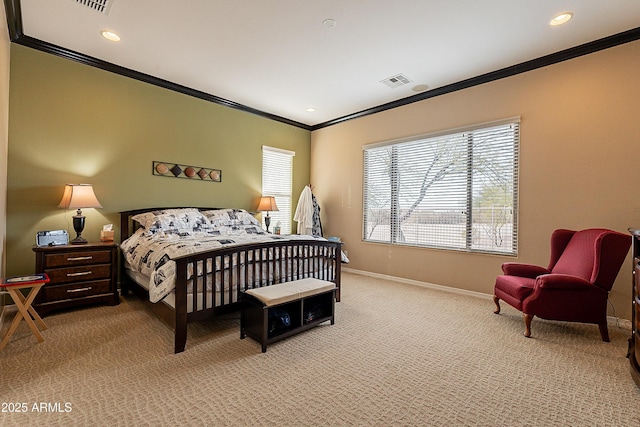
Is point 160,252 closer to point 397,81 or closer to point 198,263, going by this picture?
point 198,263

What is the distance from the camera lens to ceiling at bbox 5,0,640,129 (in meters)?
2.58

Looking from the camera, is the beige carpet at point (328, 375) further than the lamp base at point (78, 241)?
No

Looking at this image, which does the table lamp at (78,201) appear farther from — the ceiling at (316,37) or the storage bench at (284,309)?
the storage bench at (284,309)

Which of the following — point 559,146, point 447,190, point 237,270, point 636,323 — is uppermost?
point 559,146

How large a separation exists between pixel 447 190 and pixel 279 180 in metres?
2.98

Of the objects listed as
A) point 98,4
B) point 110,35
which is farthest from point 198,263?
point 110,35

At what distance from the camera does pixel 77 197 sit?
316 centimetres

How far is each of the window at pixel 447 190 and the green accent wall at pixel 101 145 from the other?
2.37m

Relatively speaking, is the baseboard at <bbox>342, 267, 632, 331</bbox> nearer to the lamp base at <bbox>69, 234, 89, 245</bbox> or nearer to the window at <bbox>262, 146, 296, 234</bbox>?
the window at <bbox>262, 146, 296, 234</bbox>

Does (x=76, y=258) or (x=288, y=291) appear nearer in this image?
(x=288, y=291)

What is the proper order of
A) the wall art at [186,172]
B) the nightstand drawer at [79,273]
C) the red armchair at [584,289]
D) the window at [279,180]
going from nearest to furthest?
the red armchair at [584,289], the nightstand drawer at [79,273], the wall art at [186,172], the window at [279,180]

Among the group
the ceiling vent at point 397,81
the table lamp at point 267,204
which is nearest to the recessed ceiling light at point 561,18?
the ceiling vent at point 397,81

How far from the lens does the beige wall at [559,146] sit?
2.89 metres

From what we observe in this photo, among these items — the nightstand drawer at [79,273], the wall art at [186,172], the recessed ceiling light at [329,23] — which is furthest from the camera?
the wall art at [186,172]
